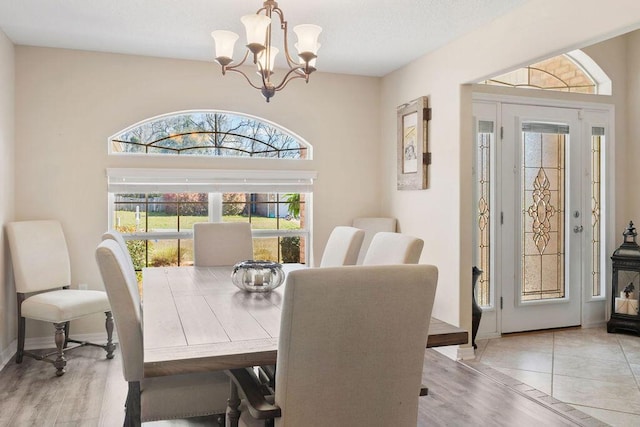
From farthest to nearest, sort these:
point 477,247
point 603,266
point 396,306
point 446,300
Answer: point 603,266 → point 477,247 → point 446,300 → point 396,306

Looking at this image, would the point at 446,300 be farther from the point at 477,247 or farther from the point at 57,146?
the point at 57,146

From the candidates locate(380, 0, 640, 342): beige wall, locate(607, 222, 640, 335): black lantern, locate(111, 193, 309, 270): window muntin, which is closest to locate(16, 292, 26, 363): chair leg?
locate(111, 193, 309, 270): window muntin

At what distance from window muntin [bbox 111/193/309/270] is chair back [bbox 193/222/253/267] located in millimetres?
776

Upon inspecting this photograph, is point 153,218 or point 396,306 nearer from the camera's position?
point 396,306

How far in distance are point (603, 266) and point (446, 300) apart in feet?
6.00

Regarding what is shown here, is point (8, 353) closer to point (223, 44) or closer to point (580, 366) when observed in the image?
point (223, 44)

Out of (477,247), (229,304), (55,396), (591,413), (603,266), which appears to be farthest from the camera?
(603,266)

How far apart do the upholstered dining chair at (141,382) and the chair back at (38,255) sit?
7.24 feet

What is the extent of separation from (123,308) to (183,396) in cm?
42

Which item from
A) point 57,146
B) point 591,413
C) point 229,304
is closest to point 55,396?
point 229,304

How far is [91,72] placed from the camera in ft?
13.8

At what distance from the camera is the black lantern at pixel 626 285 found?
172 inches

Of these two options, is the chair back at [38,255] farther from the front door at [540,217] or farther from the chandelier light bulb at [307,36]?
the front door at [540,217]

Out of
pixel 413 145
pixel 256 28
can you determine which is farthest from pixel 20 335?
pixel 413 145
